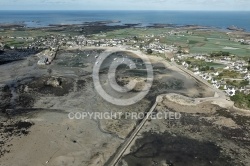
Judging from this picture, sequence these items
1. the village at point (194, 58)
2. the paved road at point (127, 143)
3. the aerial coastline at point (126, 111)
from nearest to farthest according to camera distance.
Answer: the paved road at point (127, 143) → the aerial coastline at point (126, 111) → the village at point (194, 58)

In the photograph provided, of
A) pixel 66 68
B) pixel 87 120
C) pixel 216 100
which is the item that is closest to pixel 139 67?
pixel 66 68

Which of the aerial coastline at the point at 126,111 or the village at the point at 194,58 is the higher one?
the village at the point at 194,58

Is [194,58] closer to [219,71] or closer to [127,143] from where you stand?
[219,71]

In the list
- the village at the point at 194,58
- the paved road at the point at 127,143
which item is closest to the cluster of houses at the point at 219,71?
the village at the point at 194,58

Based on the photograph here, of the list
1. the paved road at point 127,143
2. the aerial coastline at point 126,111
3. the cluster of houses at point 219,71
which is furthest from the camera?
the cluster of houses at point 219,71

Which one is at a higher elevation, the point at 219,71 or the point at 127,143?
the point at 219,71

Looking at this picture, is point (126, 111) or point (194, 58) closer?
point (126, 111)

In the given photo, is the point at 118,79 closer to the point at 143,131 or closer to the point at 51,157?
the point at 143,131

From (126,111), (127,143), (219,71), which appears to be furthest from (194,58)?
(127,143)

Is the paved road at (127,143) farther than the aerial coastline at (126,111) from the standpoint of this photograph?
No

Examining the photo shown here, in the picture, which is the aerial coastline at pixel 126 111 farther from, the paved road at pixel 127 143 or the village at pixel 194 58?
the village at pixel 194 58

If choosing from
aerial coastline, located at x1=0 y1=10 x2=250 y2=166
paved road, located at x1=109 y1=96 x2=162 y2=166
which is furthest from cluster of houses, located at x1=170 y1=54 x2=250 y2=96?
paved road, located at x1=109 y1=96 x2=162 y2=166
